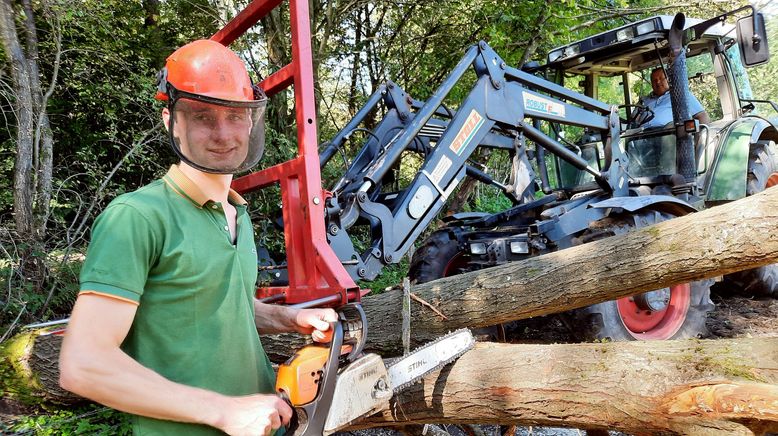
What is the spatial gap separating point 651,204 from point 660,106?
6.02 ft

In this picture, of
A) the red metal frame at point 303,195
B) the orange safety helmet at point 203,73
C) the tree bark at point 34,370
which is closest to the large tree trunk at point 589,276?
the red metal frame at point 303,195

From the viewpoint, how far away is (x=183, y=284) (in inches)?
51.5

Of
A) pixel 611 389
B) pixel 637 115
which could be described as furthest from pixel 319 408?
pixel 637 115

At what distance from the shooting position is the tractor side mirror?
4488 millimetres

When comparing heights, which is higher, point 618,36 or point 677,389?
point 618,36

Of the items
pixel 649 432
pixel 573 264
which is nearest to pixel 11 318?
pixel 573 264

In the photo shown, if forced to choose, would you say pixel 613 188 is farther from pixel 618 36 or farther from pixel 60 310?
pixel 60 310

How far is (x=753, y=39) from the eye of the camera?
4.52m

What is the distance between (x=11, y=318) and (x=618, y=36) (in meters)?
6.26

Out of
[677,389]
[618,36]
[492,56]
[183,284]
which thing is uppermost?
[618,36]

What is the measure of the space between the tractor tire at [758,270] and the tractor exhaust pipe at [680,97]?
889 mm

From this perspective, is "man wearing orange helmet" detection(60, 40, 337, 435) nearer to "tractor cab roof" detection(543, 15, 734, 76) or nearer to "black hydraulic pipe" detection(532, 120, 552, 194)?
"tractor cab roof" detection(543, 15, 734, 76)

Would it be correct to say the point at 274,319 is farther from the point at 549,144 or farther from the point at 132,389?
the point at 549,144

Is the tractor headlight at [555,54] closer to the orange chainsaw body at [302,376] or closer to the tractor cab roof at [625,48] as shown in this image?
the tractor cab roof at [625,48]
